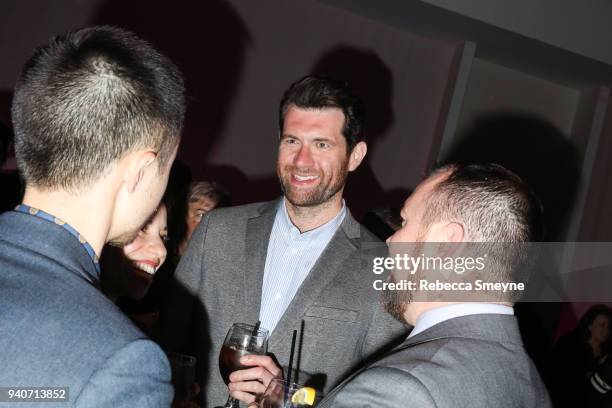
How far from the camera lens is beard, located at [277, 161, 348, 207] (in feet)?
7.82

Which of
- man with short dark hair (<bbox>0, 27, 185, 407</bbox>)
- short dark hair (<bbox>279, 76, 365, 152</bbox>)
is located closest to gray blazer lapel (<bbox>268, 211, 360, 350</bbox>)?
short dark hair (<bbox>279, 76, 365, 152</bbox>)

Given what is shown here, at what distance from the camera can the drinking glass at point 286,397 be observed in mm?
1435

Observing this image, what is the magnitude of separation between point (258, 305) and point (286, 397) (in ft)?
2.60

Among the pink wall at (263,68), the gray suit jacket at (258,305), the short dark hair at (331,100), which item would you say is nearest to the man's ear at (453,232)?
the gray suit jacket at (258,305)

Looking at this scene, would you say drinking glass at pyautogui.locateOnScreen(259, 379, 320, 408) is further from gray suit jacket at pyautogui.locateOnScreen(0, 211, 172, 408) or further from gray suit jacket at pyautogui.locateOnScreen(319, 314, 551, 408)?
gray suit jacket at pyautogui.locateOnScreen(0, 211, 172, 408)

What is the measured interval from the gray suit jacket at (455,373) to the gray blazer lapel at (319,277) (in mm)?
808

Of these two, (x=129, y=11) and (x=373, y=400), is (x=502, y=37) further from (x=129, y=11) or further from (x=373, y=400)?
(x=373, y=400)

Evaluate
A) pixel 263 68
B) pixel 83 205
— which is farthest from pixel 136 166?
pixel 263 68

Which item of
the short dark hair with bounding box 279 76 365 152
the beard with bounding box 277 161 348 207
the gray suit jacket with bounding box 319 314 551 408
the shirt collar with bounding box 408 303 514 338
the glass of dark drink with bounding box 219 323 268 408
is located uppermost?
the short dark hair with bounding box 279 76 365 152

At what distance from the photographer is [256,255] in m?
2.31

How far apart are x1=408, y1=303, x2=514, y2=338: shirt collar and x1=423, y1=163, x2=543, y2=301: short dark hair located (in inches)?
1.9

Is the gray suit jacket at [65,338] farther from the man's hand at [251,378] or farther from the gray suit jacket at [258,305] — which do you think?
the gray suit jacket at [258,305]

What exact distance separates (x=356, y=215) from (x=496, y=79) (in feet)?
7.91

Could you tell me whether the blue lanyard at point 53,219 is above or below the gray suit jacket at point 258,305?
above
